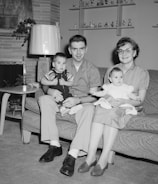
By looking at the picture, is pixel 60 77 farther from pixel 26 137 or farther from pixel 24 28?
pixel 24 28

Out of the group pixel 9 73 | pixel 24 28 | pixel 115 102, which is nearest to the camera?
pixel 115 102

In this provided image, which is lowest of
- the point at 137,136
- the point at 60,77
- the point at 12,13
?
the point at 137,136

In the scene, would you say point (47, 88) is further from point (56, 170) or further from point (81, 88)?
point (56, 170)

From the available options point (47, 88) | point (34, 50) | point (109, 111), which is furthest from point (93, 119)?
point (34, 50)

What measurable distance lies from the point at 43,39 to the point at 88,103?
1.06m

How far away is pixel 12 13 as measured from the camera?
13.8ft

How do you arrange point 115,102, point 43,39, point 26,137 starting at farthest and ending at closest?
point 43,39 < point 26,137 < point 115,102

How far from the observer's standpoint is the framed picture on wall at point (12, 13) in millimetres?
4168

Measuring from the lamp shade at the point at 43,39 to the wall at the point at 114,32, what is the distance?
68.7 inches

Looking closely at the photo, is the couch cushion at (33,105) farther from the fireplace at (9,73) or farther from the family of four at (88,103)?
the fireplace at (9,73)

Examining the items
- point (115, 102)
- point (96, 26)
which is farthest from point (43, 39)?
point (96, 26)

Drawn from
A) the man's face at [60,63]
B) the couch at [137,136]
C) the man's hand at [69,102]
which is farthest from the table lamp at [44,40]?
the couch at [137,136]

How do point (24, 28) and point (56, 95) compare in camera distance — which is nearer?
point (56, 95)

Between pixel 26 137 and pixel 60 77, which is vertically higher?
pixel 60 77
